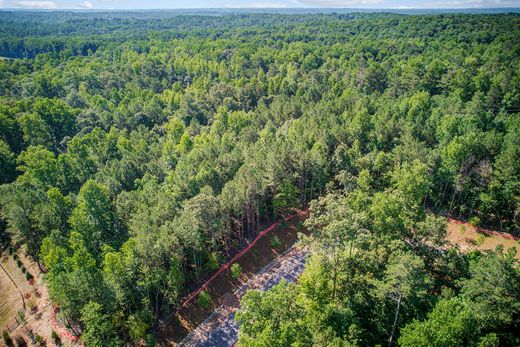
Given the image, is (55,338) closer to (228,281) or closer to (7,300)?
(7,300)

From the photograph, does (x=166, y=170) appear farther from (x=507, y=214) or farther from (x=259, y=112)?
(x=507, y=214)

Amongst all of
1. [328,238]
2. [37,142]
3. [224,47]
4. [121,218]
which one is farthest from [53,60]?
[328,238]

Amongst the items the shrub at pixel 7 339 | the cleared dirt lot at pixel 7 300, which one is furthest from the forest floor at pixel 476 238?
the cleared dirt lot at pixel 7 300

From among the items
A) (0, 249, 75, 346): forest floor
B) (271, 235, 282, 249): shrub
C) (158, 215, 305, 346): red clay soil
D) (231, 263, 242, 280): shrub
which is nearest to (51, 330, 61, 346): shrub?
(0, 249, 75, 346): forest floor

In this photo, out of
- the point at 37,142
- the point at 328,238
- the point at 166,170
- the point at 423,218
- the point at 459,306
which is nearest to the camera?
the point at 459,306

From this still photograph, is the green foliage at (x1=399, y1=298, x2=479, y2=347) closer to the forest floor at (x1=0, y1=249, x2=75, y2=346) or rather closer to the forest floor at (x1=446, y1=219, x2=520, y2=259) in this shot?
the forest floor at (x1=446, y1=219, x2=520, y2=259)

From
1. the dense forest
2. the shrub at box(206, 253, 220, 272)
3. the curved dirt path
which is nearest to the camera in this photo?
the dense forest

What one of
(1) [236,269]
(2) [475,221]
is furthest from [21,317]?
(2) [475,221]

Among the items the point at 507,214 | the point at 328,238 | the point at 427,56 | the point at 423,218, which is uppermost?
the point at 427,56
